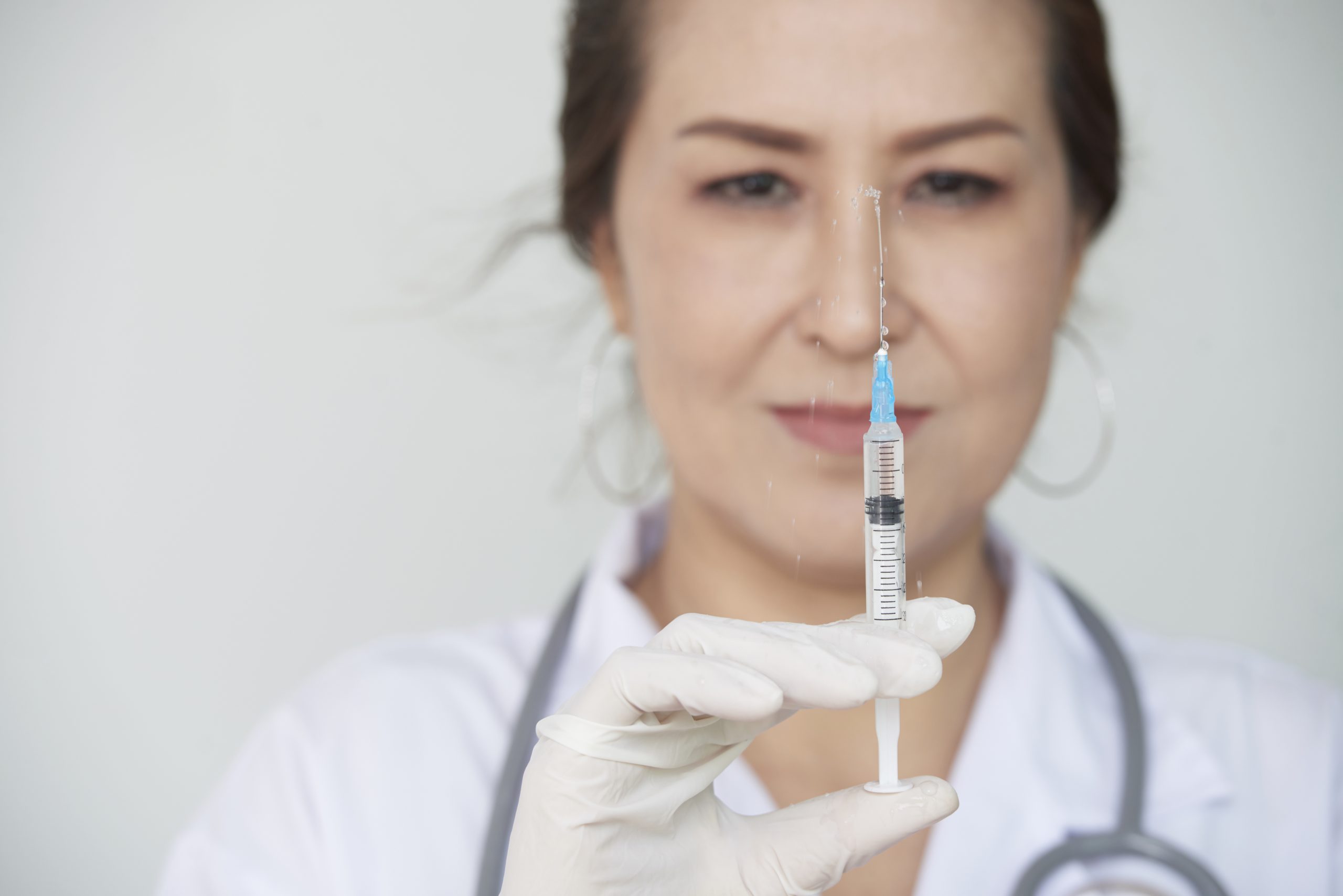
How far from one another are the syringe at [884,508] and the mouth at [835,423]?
0.19 meters

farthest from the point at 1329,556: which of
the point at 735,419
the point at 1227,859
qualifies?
the point at 735,419

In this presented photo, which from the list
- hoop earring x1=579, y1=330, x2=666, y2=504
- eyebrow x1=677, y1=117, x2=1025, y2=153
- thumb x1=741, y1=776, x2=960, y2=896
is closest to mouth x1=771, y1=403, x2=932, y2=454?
eyebrow x1=677, y1=117, x2=1025, y2=153

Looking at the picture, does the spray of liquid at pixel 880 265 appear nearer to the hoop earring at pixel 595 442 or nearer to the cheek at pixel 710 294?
the cheek at pixel 710 294

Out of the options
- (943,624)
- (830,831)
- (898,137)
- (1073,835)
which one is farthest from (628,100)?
(1073,835)

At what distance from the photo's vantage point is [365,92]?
192cm

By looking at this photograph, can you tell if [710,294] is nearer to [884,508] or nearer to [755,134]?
[755,134]

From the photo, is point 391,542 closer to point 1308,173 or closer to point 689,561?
point 689,561

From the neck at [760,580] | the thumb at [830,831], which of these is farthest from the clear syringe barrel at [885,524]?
the neck at [760,580]

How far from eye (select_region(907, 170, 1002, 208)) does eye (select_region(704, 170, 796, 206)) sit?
0.13 metres

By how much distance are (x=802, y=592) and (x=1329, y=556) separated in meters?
1.36

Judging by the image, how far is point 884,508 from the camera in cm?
94

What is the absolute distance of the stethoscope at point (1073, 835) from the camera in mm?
1088

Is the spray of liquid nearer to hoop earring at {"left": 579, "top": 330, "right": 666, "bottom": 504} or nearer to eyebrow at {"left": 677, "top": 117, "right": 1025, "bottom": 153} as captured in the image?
eyebrow at {"left": 677, "top": 117, "right": 1025, "bottom": 153}

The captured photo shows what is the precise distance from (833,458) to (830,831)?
409 millimetres
